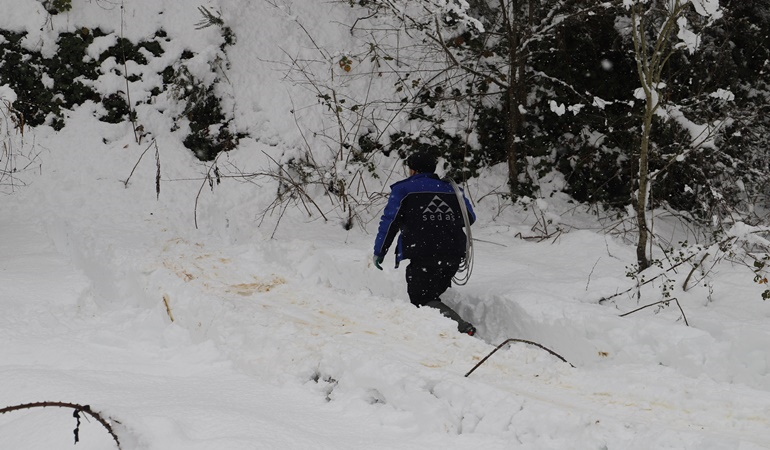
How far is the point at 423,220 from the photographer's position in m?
5.68

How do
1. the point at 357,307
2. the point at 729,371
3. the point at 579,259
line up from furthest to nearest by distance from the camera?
the point at 579,259
the point at 357,307
the point at 729,371

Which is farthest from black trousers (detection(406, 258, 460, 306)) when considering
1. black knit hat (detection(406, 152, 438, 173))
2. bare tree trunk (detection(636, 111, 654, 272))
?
bare tree trunk (detection(636, 111, 654, 272))

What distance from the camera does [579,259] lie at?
6.73 meters

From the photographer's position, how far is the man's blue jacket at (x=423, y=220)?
5.68 m

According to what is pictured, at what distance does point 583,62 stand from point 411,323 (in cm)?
573

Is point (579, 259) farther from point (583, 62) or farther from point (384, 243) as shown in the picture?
point (583, 62)

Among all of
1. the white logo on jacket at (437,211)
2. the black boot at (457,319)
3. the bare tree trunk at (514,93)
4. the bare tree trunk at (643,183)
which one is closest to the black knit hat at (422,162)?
the white logo on jacket at (437,211)

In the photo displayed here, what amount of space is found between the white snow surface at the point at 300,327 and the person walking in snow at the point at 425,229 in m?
0.50

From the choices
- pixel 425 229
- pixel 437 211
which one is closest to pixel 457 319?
pixel 425 229

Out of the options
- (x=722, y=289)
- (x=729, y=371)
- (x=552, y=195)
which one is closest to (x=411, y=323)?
(x=729, y=371)

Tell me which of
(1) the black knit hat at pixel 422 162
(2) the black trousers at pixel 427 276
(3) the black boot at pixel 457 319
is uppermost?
(1) the black knit hat at pixel 422 162

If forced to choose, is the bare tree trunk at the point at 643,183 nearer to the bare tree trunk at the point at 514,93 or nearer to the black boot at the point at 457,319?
the black boot at the point at 457,319

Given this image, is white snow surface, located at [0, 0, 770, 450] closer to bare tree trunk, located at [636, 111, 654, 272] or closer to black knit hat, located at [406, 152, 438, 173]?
bare tree trunk, located at [636, 111, 654, 272]

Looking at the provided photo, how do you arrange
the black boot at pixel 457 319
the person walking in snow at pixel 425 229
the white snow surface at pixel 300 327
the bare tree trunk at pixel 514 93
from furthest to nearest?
the bare tree trunk at pixel 514 93 < the person walking in snow at pixel 425 229 < the black boot at pixel 457 319 < the white snow surface at pixel 300 327
